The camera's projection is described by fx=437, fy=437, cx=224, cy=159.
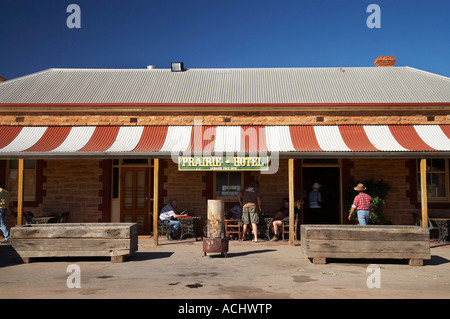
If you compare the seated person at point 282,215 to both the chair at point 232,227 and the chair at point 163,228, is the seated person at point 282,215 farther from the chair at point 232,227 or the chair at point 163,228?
the chair at point 163,228

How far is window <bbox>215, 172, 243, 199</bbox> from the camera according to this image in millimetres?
12812

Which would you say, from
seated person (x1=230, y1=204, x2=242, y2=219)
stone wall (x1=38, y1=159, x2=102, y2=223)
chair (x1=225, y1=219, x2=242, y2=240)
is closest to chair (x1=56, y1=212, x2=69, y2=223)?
stone wall (x1=38, y1=159, x2=102, y2=223)

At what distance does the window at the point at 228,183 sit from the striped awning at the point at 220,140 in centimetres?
126

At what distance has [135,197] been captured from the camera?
12953 mm

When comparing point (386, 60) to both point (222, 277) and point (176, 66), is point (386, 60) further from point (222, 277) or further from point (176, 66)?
point (222, 277)

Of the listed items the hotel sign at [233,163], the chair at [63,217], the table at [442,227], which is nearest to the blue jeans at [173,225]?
the hotel sign at [233,163]

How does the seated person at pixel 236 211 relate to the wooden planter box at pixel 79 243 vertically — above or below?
above

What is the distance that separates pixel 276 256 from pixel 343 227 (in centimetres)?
157

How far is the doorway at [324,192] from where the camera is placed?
13.5m

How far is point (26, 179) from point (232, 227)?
6295 mm

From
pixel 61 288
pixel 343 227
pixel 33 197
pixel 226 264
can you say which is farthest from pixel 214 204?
pixel 33 197

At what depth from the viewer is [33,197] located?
12734 millimetres

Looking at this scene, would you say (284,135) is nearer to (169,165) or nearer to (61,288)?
(169,165)

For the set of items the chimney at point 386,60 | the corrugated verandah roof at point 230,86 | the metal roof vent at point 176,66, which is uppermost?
the chimney at point 386,60
